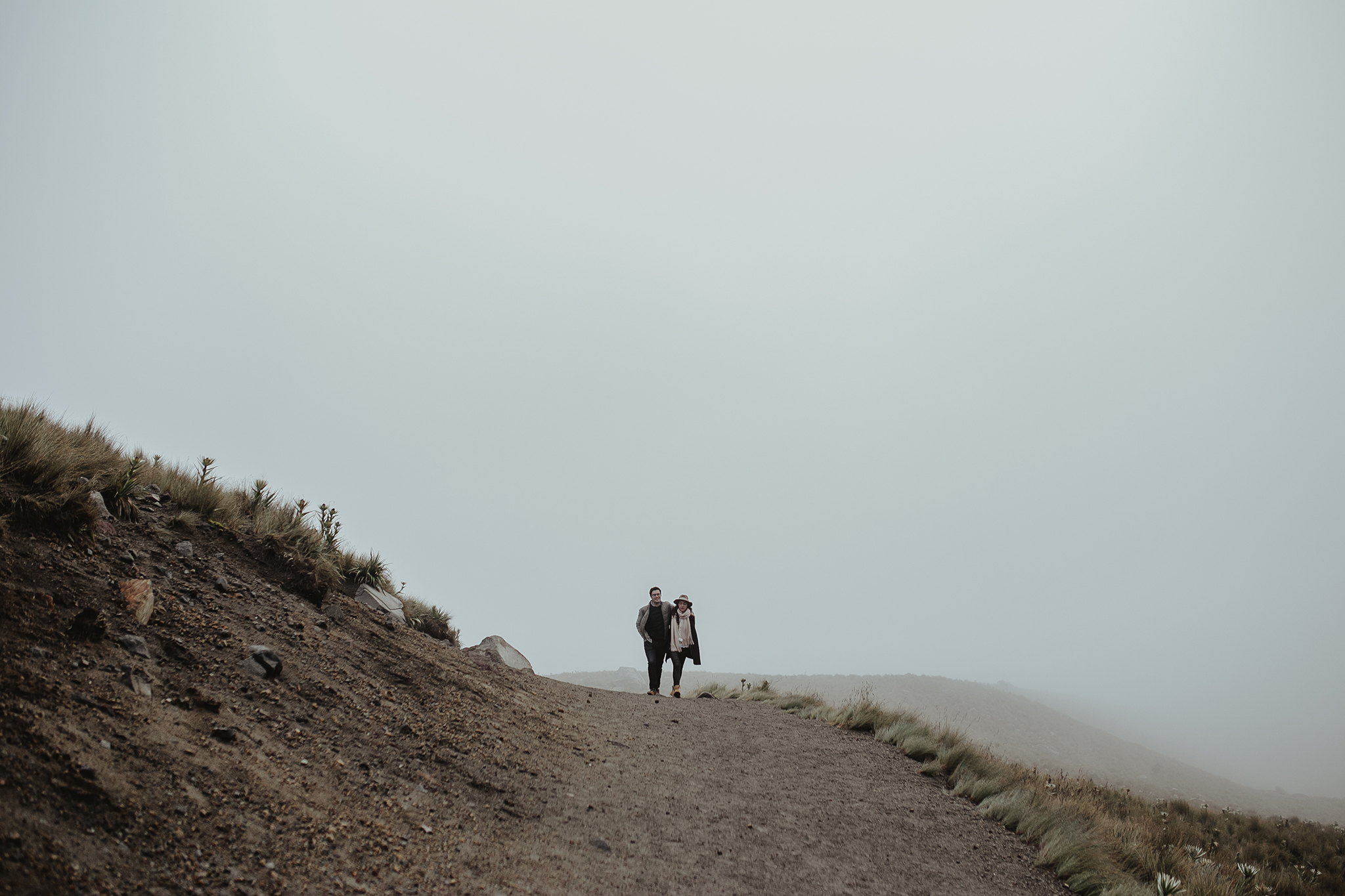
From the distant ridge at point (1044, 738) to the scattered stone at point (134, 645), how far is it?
62.3 feet

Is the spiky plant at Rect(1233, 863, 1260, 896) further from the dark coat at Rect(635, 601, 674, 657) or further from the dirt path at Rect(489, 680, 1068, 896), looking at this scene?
the dark coat at Rect(635, 601, 674, 657)

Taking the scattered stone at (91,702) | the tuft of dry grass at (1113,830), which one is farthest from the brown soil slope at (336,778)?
the tuft of dry grass at (1113,830)

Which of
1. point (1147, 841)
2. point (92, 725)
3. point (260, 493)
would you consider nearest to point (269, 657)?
point (92, 725)

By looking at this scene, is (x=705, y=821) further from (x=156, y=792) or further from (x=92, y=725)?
(x=92, y=725)

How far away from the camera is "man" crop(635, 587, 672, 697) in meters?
14.9

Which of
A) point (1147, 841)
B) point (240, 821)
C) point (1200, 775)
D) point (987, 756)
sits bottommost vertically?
point (1200, 775)

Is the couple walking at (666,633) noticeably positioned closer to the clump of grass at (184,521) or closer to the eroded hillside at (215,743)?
the eroded hillside at (215,743)

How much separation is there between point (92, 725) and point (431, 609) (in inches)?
380

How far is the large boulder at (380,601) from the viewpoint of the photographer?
9.70 meters

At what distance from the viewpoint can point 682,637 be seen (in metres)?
14.6

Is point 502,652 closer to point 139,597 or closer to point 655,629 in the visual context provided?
point 655,629

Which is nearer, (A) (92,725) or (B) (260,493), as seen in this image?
(A) (92,725)

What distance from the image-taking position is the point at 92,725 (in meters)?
3.53

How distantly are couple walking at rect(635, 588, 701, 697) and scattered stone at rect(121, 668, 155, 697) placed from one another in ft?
36.7
